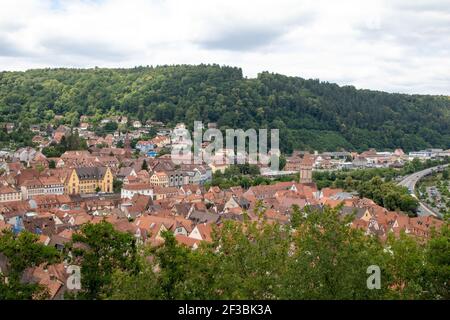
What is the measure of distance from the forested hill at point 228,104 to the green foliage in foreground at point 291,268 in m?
68.2

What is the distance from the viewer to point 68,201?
127 feet

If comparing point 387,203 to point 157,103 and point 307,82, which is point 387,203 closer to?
point 157,103

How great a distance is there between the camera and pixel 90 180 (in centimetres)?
4797

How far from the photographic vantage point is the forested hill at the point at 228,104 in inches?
3354

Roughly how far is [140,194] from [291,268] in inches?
1241

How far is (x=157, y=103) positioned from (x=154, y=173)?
40191mm

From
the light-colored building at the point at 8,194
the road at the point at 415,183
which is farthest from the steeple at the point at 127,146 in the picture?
the road at the point at 415,183

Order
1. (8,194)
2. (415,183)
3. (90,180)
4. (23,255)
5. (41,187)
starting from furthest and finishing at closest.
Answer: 1. (415,183)
2. (90,180)
3. (41,187)
4. (8,194)
5. (23,255)

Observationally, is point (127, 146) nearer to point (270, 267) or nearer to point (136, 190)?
point (136, 190)

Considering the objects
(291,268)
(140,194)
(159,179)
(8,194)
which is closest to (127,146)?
(159,179)

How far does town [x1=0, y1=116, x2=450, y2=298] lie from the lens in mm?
26172

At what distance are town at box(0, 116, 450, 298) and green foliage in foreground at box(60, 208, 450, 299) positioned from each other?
1.15 meters

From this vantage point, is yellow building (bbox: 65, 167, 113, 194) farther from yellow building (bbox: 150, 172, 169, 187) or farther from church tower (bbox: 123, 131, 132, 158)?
church tower (bbox: 123, 131, 132, 158)
